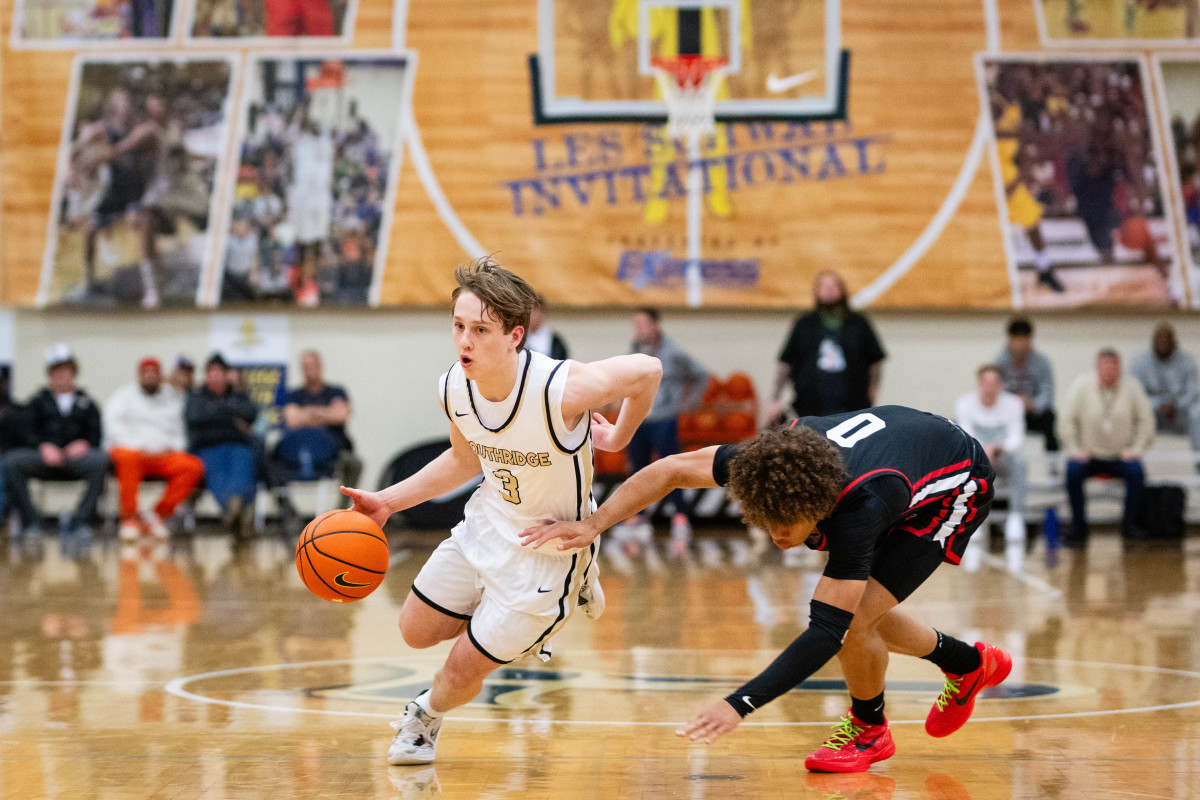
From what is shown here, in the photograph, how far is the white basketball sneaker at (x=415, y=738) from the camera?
3.91m

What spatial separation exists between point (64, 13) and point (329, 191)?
3.06 m

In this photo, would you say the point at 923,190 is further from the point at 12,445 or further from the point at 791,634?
the point at 12,445

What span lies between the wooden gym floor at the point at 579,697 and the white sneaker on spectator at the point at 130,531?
2.34 meters

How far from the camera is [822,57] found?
12.0 metres

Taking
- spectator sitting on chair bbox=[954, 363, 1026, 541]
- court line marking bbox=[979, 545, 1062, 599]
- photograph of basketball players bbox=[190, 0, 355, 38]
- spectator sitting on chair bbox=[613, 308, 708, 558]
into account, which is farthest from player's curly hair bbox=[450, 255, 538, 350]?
photograph of basketball players bbox=[190, 0, 355, 38]

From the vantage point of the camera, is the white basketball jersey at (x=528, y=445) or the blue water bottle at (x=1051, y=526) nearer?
the white basketball jersey at (x=528, y=445)

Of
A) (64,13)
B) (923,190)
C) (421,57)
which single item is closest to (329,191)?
(421,57)

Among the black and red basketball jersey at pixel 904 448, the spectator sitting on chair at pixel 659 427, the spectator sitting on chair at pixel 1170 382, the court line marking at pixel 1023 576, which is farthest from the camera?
the spectator sitting on chair at pixel 1170 382

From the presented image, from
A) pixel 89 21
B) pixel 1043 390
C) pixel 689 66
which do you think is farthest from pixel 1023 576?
pixel 89 21

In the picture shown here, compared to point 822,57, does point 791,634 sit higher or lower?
lower

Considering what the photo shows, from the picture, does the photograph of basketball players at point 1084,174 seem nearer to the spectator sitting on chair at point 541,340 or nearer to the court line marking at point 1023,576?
the court line marking at point 1023,576

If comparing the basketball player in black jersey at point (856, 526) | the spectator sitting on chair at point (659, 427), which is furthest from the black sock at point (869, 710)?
the spectator sitting on chair at point (659, 427)

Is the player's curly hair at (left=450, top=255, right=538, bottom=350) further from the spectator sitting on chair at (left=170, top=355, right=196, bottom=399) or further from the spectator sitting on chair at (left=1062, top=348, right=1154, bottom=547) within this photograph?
the spectator sitting on chair at (left=170, top=355, right=196, bottom=399)

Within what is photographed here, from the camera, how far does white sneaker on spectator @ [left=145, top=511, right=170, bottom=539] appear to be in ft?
35.8
